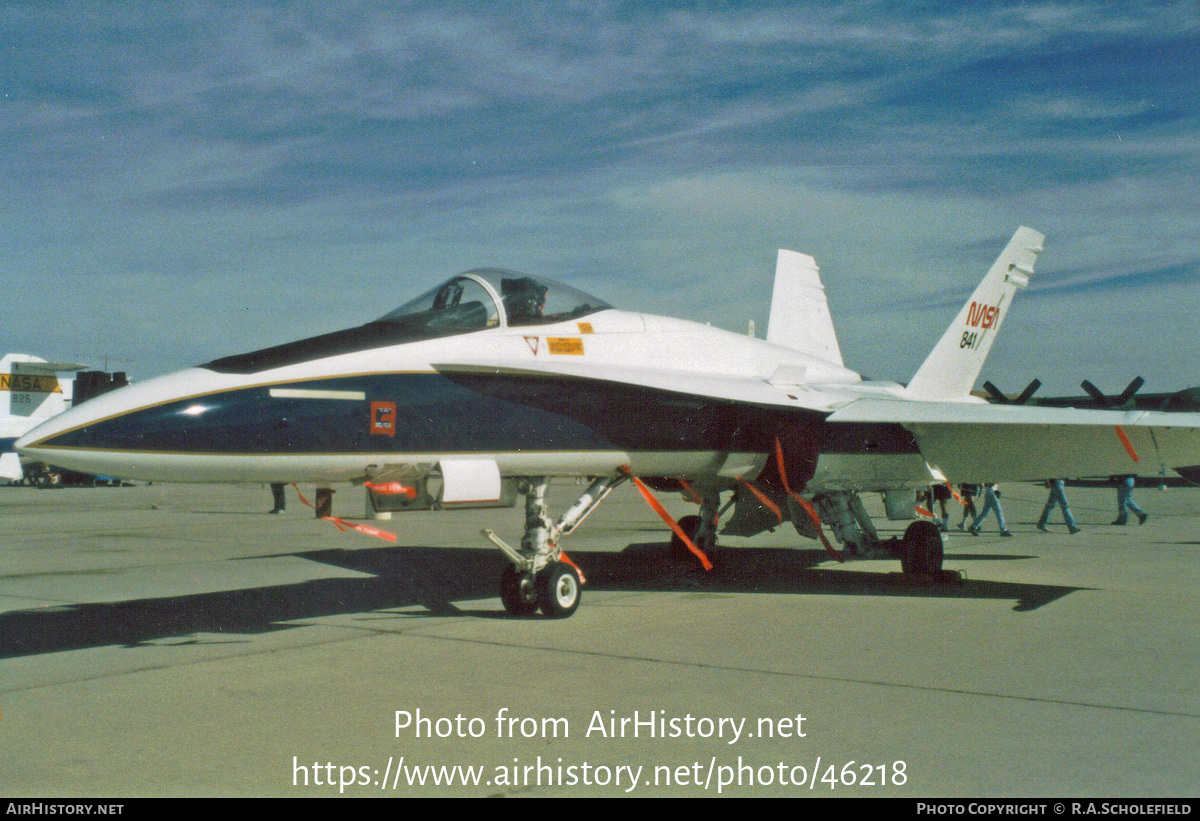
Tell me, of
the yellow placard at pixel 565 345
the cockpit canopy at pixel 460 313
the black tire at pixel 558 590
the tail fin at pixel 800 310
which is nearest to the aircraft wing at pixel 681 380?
the yellow placard at pixel 565 345

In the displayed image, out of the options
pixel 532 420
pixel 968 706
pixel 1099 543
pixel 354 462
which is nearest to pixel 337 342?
pixel 354 462

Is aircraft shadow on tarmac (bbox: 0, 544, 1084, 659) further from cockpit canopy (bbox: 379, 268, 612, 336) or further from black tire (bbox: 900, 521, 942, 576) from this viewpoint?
cockpit canopy (bbox: 379, 268, 612, 336)

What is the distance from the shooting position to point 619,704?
16.8ft

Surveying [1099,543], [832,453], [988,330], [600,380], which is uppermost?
[988,330]

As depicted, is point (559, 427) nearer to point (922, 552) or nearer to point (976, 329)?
point (922, 552)

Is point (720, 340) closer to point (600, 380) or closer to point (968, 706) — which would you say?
point (600, 380)

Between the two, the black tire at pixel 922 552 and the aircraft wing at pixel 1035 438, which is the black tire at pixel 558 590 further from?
the black tire at pixel 922 552

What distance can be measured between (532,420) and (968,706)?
12.8ft

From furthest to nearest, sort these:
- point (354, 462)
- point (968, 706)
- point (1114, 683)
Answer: point (354, 462), point (1114, 683), point (968, 706)

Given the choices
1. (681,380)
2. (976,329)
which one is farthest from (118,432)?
(976,329)

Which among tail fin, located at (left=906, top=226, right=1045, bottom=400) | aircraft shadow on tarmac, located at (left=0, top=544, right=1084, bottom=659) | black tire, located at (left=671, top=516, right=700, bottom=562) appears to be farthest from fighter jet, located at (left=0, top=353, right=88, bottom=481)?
tail fin, located at (left=906, top=226, right=1045, bottom=400)

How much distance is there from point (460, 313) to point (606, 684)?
323 cm

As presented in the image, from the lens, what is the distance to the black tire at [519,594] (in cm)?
789

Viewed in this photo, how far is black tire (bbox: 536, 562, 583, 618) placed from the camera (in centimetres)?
786
